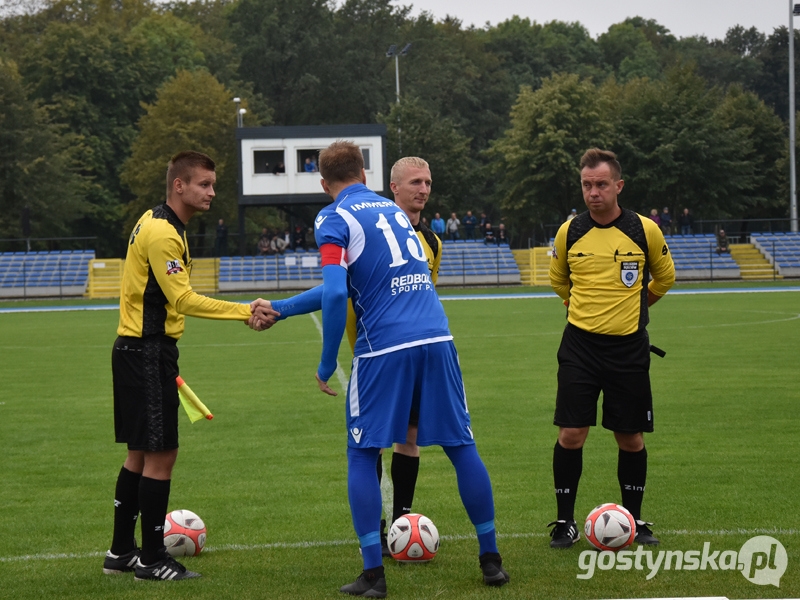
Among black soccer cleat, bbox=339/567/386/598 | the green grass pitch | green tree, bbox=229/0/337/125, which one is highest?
green tree, bbox=229/0/337/125

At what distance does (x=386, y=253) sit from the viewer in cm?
543

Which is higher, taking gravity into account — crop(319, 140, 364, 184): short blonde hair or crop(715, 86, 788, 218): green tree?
crop(715, 86, 788, 218): green tree

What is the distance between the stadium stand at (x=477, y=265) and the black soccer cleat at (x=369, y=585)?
37571 mm

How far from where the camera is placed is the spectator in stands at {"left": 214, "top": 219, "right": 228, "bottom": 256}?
45.7 metres

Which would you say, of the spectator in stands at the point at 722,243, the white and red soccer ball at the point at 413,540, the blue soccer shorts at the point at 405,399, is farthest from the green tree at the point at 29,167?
the blue soccer shorts at the point at 405,399

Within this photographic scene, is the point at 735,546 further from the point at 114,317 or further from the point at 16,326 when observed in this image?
the point at 114,317

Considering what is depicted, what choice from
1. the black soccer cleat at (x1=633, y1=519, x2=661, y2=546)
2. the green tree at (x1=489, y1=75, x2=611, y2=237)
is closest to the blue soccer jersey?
the black soccer cleat at (x1=633, y1=519, x2=661, y2=546)

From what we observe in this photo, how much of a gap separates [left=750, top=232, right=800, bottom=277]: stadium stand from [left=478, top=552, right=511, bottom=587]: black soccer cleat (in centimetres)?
4020

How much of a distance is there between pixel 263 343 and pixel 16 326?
9534 mm

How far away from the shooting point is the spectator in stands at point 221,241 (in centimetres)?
4572

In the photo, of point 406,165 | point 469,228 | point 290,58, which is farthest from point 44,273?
point 406,165

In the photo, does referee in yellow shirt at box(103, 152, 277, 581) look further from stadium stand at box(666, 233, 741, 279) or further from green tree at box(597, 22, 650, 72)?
green tree at box(597, 22, 650, 72)

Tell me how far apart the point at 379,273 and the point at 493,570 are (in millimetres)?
1658

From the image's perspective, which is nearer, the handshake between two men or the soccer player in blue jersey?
the soccer player in blue jersey
